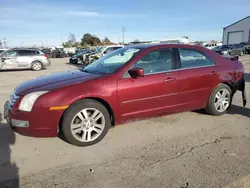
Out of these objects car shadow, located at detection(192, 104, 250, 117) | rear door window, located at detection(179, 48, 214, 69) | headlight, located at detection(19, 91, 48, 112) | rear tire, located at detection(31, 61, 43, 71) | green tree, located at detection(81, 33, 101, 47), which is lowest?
car shadow, located at detection(192, 104, 250, 117)

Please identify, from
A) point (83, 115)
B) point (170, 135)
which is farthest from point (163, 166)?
point (83, 115)

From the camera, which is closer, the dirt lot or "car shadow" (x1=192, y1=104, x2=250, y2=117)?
the dirt lot

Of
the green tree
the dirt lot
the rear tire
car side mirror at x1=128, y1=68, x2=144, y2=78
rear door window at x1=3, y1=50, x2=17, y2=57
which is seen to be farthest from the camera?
the green tree

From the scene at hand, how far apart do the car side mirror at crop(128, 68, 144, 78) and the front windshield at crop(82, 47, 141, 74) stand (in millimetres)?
251

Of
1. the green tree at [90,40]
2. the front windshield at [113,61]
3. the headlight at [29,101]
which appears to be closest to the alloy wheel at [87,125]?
the headlight at [29,101]

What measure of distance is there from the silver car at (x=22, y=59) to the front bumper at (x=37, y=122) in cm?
1420

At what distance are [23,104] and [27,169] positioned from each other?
0.94 meters

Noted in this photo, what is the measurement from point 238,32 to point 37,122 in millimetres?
54497

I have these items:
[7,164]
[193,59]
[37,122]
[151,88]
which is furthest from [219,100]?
[7,164]

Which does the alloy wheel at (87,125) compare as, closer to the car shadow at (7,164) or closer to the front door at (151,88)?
the front door at (151,88)

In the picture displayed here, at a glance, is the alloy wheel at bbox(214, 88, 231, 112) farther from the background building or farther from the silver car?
the background building

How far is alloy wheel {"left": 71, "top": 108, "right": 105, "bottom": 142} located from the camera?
366 centimetres

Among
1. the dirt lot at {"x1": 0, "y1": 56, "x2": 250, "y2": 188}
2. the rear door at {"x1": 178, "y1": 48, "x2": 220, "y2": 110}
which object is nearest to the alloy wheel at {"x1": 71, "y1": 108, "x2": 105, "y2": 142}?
the dirt lot at {"x1": 0, "y1": 56, "x2": 250, "y2": 188}

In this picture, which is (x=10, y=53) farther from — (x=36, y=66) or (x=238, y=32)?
(x=238, y=32)
